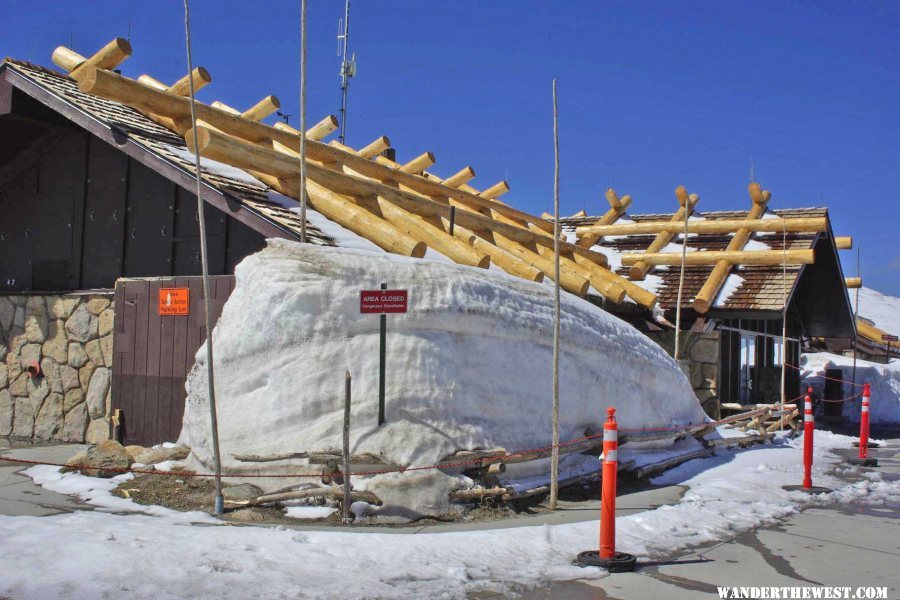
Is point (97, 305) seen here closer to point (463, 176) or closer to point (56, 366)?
point (56, 366)

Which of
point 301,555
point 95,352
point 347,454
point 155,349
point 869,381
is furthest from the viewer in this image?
point 869,381

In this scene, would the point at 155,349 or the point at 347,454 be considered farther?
the point at 155,349

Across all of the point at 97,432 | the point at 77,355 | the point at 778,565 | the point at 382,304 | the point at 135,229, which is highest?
the point at 135,229

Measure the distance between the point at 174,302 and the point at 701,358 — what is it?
33.3ft

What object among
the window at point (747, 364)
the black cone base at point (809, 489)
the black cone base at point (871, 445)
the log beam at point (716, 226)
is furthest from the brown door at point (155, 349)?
the window at point (747, 364)

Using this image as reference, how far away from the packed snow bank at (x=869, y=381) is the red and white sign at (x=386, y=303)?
19.4m

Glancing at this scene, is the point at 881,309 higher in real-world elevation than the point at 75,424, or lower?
higher

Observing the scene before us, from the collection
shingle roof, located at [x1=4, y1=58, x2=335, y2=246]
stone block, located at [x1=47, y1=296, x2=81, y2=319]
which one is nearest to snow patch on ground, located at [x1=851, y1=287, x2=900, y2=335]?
shingle roof, located at [x1=4, y1=58, x2=335, y2=246]

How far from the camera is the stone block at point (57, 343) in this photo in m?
11.5

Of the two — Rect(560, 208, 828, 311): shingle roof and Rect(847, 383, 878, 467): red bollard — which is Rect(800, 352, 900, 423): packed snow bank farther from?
Rect(847, 383, 878, 467): red bollard

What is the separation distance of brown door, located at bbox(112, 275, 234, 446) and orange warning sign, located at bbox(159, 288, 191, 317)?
0.01 m

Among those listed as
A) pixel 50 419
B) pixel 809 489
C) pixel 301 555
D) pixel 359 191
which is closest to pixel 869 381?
pixel 809 489

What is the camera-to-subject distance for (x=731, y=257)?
1681 cm

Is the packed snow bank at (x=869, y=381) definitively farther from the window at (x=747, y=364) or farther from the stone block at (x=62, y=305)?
the stone block at (x=62, y=305)
